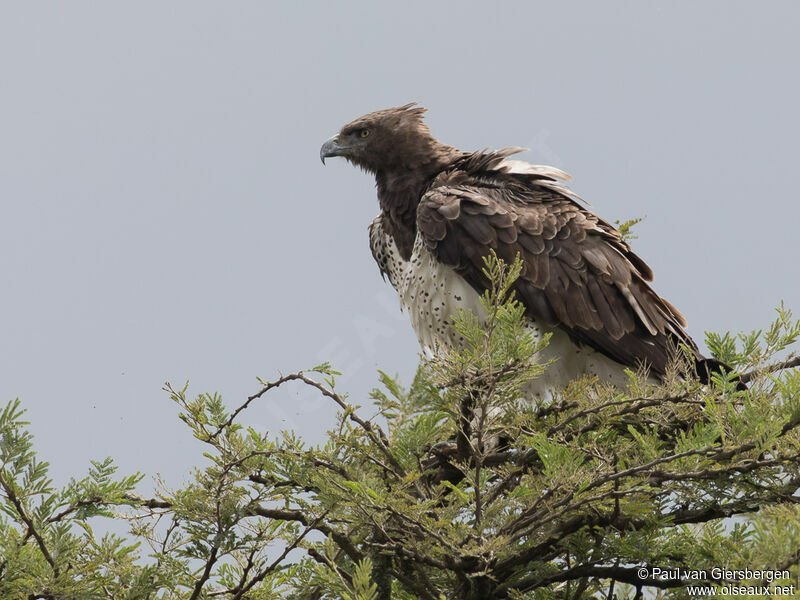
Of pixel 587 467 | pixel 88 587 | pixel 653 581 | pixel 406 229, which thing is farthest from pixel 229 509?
pixel 406 229

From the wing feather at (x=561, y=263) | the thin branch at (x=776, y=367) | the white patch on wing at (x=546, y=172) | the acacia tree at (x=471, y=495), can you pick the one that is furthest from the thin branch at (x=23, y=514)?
the white patch on wing at (x=546, y=172)

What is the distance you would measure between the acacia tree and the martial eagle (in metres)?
1.64

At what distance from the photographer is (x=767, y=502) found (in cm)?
402

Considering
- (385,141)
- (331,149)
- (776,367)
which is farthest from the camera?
(331,149)

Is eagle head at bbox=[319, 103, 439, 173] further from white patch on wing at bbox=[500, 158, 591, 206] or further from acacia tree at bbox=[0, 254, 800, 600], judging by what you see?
acacia tree at bbox=[0, 254, 800, 600]

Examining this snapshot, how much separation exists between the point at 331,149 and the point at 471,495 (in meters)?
4.56

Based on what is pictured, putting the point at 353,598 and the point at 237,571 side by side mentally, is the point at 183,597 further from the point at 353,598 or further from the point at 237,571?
the point at 353,598

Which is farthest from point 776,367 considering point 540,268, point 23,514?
Answer: point 23,514

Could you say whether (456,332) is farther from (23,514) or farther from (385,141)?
(23,514)

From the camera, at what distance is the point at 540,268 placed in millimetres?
6352

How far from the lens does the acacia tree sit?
11.7 ft

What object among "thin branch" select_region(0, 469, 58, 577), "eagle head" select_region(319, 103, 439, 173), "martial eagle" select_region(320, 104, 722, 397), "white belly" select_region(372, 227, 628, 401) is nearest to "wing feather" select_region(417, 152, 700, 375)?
"martial eagle" select_region(320, 104, 722, 397)

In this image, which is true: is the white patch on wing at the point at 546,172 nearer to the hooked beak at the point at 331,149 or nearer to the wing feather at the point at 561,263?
the wing feather at the point at 561,263

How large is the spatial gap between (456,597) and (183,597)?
4.30 ft
